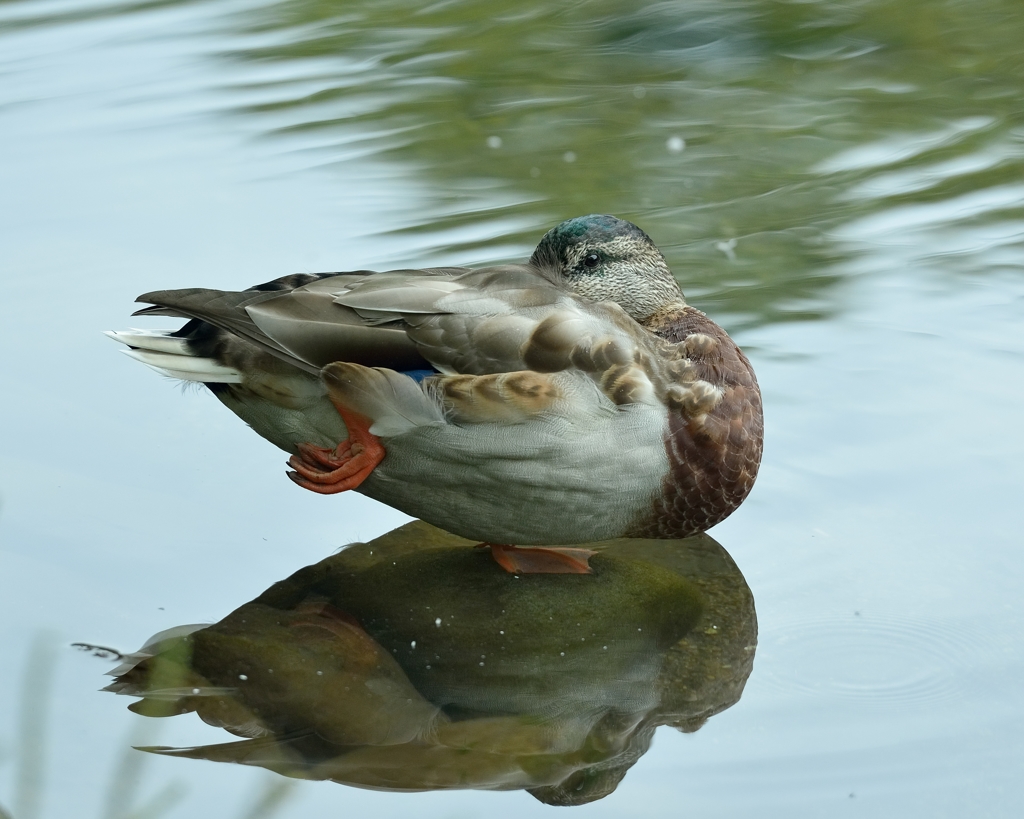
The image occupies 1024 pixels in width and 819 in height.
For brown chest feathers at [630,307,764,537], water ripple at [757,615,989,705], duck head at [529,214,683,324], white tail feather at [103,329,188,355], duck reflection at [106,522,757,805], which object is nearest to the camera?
duck reflection at [106,522,757,805]

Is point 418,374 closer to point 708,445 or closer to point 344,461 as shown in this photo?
point 344,461

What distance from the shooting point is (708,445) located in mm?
3340

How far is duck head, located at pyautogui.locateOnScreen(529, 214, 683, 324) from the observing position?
11.8 feet

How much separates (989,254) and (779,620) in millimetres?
2280

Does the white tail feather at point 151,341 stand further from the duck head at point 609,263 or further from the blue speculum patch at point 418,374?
the duck head at point 609,263

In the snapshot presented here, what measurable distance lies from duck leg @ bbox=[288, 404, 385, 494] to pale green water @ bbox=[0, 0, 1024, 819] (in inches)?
12.8

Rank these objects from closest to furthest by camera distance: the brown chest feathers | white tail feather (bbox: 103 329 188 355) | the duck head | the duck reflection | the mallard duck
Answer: the duck reflection < the mallard duck < the brown chest feathers < white tail feather (bbox: 103 329 188 355) < the duck head

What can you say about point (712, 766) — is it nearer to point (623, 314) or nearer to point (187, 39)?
point (623, 314)

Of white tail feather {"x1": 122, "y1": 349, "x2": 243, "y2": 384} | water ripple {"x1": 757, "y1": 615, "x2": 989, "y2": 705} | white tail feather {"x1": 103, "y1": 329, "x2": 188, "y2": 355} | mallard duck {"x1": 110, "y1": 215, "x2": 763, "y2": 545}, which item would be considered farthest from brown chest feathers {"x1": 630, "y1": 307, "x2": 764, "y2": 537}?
white tail feather {"x1": 103, "y1": 329, "x2": 188, "y2": 355}

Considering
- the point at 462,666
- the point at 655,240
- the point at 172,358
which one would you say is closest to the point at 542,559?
the point at 462,666

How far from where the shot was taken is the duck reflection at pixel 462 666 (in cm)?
277

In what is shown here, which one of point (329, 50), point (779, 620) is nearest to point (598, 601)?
point (779, 620)

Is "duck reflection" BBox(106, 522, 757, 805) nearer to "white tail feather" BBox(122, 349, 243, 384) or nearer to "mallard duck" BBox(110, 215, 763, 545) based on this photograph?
"mallard duck" BBox(110, 215, 763, 545)

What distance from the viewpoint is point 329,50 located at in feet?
24.0
